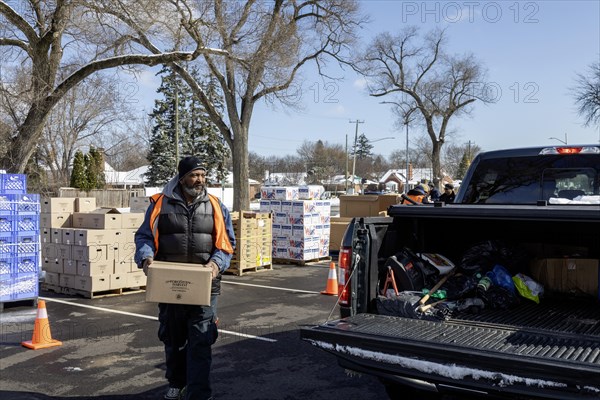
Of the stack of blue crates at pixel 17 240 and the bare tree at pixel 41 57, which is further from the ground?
the bare tree at pixel 41 57

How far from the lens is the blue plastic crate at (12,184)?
28.1ft

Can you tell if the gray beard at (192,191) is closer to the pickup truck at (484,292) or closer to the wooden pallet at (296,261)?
the pickup truck at (484,292)

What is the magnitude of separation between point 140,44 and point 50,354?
1396 centimetres

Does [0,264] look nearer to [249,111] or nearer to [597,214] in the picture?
[597,214]

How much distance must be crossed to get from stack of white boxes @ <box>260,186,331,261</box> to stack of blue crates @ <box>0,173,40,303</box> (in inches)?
255

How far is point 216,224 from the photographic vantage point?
15.8 ft

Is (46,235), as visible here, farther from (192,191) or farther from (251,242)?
(192,191)

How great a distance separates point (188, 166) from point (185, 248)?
0.68 meters

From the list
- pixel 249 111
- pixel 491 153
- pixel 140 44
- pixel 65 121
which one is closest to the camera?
pixel 491 153

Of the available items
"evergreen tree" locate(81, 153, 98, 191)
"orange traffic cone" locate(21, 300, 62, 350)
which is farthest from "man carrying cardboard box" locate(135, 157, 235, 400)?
"evergreen tree" locate(81, 153, 98, 191)

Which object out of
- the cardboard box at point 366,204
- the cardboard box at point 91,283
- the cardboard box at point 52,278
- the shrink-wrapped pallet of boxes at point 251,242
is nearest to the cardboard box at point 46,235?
the cardboard box at point 52,278

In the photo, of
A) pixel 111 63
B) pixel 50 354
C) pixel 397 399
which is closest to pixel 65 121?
pixel 111 63

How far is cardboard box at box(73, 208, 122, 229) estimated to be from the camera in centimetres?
966

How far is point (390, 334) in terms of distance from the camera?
3631 millimetres
